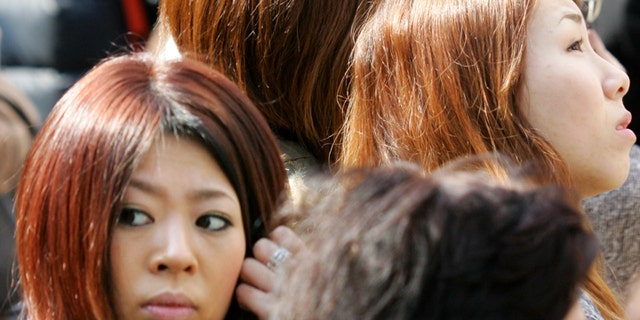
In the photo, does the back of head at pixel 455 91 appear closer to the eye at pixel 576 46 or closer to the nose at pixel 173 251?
the eye at pixel 576 46

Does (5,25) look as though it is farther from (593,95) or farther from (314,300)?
(314,300)

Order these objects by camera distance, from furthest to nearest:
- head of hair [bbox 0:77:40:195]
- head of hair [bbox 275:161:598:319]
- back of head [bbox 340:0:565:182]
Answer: head of hair [bbox 0:77:40:195], back of head [bbox 340:0:565:182], head of hair [bbox 275:161:598:319]

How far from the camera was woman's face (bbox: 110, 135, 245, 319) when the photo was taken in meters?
1.22

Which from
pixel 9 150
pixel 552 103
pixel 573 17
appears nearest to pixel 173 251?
pixel 552 103

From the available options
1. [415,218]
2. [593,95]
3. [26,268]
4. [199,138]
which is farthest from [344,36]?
[415,218]

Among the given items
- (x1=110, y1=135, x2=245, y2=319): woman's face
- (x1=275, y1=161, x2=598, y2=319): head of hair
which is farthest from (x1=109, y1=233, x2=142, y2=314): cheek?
(x1=275, y1=161, x2=598, y2=319): head of hair

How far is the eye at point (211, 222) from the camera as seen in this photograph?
4.11 ft

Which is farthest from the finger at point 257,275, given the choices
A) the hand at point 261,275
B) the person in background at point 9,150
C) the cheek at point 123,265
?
the person in background at point 9,150

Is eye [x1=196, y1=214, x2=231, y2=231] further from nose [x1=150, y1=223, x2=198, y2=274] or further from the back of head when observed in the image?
the back of head

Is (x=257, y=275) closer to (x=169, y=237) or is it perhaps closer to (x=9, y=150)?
(x=169, y=237)

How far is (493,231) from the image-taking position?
96 cm

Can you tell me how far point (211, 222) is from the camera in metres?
1.26

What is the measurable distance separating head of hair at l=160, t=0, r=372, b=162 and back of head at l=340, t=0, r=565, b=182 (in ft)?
0.33

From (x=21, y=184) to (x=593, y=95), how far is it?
2.69ft
